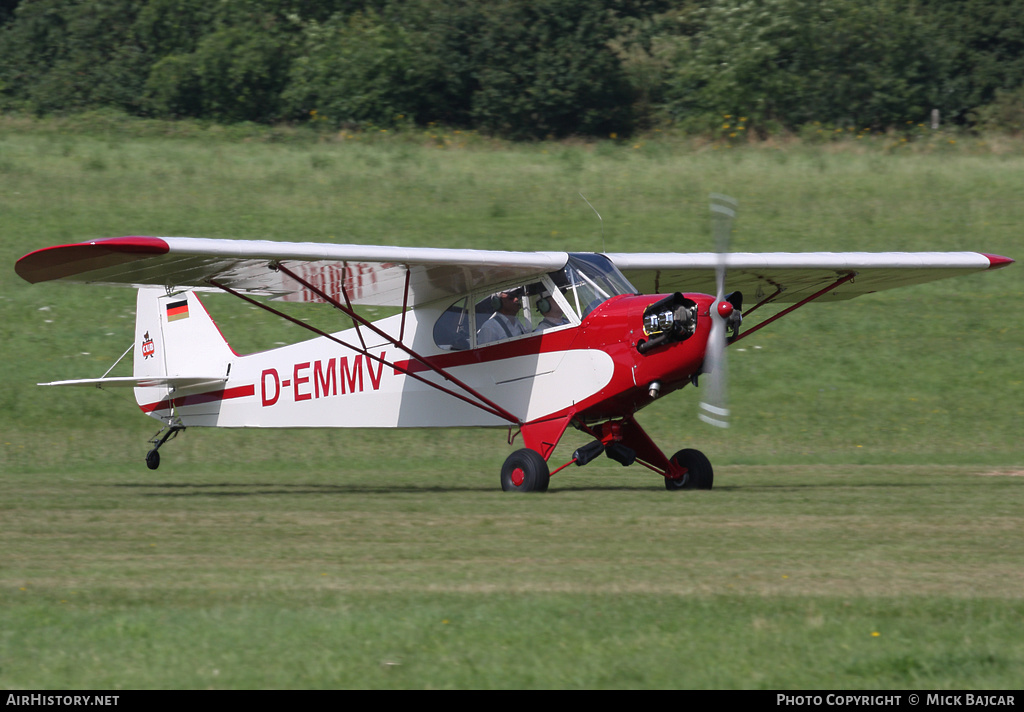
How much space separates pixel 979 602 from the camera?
698cm

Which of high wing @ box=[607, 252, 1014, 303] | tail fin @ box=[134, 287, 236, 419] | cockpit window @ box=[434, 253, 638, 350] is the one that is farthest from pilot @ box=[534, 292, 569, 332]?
tail fin @ box=[134, 287, 236, 419]

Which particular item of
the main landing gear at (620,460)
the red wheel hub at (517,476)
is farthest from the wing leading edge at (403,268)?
the red wheel hub at (517,476)

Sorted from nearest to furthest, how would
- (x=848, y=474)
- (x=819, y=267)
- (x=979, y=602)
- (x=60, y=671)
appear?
(x=60, y=671) < (x=979, y=602) < (x=819, y=267) < (x=848, y=474)

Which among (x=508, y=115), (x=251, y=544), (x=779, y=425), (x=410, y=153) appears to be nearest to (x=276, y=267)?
(x=251, y=544)

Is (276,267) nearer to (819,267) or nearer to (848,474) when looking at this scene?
(819,267)

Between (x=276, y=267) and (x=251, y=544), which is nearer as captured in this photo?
(x=251, y=544)

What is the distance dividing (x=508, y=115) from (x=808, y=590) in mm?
45043

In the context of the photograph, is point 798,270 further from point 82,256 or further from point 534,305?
point 82,256

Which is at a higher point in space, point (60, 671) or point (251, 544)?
point (60, 671)

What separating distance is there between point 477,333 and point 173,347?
521 centimetres

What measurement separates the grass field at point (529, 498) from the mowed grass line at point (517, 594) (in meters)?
0.03

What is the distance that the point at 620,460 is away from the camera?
13.4m

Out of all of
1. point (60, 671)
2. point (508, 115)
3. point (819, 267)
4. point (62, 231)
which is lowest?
point (508, 115)
